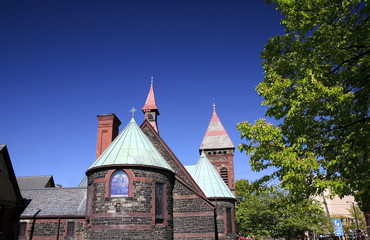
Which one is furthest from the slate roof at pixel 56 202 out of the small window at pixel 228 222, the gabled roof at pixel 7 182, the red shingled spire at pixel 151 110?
the red shingled spire at pixel 151 110

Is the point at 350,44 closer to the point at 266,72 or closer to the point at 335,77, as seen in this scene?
the point at 335,77

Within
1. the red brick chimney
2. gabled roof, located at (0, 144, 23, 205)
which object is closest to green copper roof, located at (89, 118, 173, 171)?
the red brick chimney

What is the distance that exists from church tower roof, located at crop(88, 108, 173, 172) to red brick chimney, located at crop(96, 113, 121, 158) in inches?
→ 260

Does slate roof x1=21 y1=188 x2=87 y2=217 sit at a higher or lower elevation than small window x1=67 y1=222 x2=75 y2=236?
higher

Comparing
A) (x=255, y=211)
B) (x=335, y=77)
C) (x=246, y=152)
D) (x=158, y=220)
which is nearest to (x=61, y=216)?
(x=158, y=220)

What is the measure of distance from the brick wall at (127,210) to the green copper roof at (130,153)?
18.5 inches

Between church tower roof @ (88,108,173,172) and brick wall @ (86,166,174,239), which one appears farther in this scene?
church tower roof @ (88,108,173,172)

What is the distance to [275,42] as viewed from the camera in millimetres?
11336

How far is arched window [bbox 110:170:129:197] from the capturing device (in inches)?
674

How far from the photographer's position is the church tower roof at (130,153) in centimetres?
1792

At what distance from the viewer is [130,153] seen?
18531 mm

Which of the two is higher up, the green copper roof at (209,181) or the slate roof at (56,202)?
the green copper roof at (209,181)

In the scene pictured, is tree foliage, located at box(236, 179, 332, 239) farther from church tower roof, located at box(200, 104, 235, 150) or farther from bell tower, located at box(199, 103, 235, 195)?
church tower roof, located at box(200, 104, 235, 150)

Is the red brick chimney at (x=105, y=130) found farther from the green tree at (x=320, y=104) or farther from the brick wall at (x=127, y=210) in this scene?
the green tree at (x=320, y=104)
